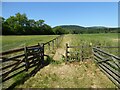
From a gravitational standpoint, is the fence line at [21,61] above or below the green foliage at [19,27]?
below

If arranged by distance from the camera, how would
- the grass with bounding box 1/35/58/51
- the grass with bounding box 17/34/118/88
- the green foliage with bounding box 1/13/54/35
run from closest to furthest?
1. the grass with bounding box 17/34/118/88
2. the grass with bounding box 1/35/58/51
3. the green foliage with bounding box 1/13/54/35

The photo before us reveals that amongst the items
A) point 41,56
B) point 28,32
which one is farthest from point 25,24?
point 41,56

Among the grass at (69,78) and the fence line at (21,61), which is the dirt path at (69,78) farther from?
the fence line at (21,61)

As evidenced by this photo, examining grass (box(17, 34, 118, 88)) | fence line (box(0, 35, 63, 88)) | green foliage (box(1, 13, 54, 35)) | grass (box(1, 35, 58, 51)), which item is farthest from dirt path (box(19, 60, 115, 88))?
green foliage (box(1, 13, 54, 35))

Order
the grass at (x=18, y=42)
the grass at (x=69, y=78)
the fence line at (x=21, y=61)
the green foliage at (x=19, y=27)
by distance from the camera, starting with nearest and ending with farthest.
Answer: the grass at (x=69, y=78) → the fence line at (x=21, y=61) → the grass at (x=18, y=42) → the green foliage at (x=19, y=27)

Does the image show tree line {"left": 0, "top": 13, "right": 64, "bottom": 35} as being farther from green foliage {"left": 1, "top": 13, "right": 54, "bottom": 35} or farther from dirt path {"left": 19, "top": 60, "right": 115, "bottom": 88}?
dirt path {"left": 19, "top": 60, "right": 115, "bottom": 88}

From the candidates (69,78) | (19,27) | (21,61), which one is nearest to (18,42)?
(21,61)

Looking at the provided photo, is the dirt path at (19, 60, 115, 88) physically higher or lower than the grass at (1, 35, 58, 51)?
lower

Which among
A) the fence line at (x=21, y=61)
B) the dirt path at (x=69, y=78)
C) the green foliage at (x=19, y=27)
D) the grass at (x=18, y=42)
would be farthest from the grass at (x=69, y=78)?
the green foliage at (x=19, y=27)

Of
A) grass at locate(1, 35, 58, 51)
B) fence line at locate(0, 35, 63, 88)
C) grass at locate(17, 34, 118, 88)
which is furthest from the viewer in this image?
grass at locate(1, 35, 58, 51)

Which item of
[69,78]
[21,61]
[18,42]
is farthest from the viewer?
[18,42]

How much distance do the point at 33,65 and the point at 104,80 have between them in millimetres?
4518

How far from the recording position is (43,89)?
7812 millimetres

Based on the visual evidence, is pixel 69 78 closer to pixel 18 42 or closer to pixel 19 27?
pixel 18 42
